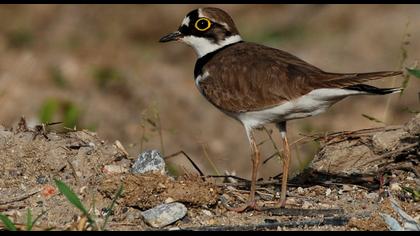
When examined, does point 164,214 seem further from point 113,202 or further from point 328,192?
point 328,192

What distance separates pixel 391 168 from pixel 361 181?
0.73ft

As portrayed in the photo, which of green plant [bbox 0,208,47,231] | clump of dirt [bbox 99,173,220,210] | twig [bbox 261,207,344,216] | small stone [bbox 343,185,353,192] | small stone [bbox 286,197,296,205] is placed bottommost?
small stone [bbox 343,185,353,192]

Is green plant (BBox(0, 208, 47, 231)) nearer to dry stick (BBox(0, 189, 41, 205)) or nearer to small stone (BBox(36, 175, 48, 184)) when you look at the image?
dry stick (BBox(0, 189, 41, 205))

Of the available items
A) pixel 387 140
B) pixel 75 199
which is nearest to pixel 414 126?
pixel 387 140

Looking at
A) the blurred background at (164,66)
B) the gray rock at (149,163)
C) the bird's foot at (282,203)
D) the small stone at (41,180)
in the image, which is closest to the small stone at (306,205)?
the bird's foot at (282,203)

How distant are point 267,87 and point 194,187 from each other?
891 millimetres

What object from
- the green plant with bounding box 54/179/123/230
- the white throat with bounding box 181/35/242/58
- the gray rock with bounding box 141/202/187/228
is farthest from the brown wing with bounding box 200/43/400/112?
the green plant with bounding box 54/179/123/230

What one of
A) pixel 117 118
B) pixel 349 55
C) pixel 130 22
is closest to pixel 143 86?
pixel 117 118

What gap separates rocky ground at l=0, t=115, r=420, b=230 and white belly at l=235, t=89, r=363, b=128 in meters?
Result: 0.48

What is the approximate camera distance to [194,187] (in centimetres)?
557

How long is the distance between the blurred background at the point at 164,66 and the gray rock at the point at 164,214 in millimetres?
1558

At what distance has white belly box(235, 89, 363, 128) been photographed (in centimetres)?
571

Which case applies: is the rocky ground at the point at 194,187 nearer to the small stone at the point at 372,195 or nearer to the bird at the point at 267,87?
the small stone at the point at 372,195

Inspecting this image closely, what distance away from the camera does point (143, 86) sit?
11320 mm
